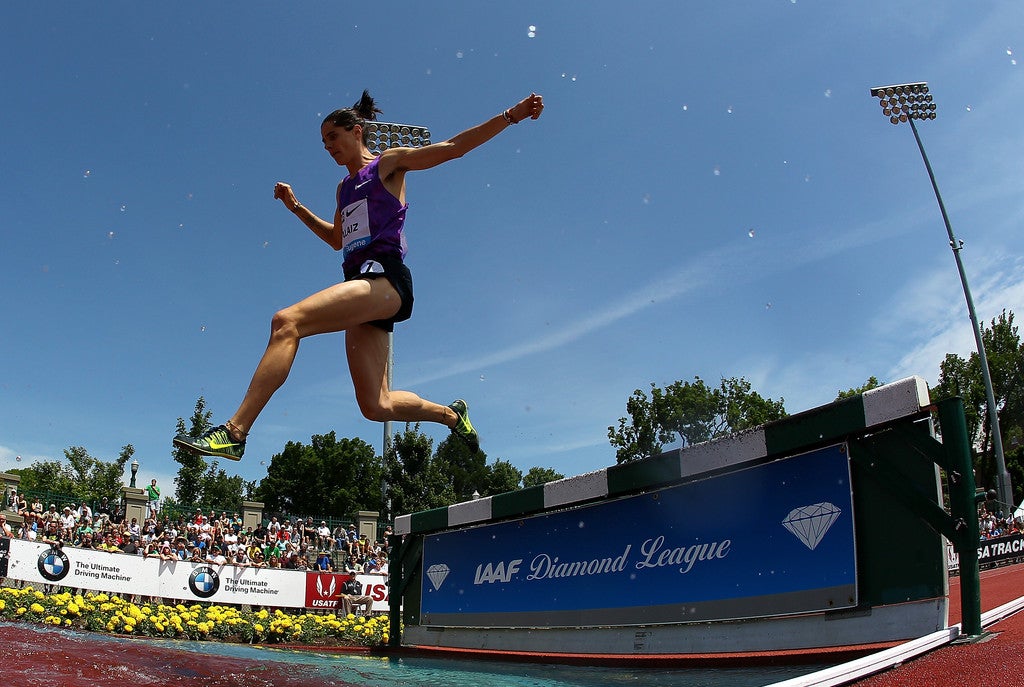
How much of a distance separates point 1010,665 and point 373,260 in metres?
3.14

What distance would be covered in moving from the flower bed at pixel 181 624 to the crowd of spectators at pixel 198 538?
696 centimetres

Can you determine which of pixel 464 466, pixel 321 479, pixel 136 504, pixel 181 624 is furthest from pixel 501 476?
pixel 181 624

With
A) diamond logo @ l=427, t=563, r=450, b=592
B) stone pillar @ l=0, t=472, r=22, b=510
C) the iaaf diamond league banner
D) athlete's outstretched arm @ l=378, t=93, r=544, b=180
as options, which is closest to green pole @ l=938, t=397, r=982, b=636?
the iaaf diamond league banner

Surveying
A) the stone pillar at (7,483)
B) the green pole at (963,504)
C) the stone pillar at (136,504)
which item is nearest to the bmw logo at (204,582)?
the stone pillar at (136,504)

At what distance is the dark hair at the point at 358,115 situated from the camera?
4.21m

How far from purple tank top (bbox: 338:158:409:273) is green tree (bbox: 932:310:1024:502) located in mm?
44568

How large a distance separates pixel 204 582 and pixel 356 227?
15448 millimetres

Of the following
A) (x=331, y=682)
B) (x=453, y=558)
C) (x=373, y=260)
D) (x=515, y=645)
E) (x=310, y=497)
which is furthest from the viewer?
(x=310, y=497)

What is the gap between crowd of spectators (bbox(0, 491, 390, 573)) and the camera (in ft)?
53.0

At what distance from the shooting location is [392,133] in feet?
43.0

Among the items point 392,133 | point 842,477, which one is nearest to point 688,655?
point 842,477

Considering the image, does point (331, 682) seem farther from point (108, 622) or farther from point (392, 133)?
point (392, 133)

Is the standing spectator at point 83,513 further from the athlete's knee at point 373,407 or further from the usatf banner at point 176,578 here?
the athlete's knee at point 373,407

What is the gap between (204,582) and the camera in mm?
16734
